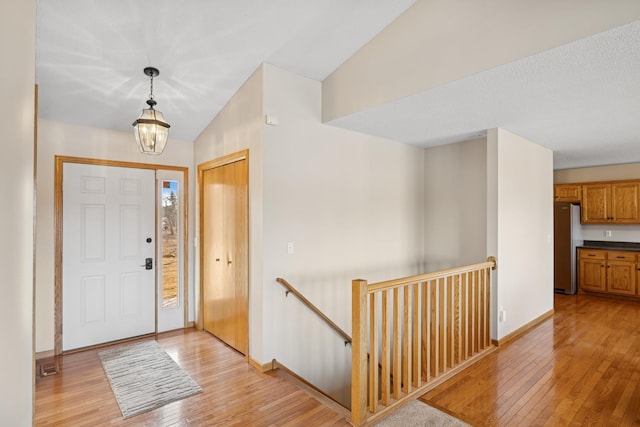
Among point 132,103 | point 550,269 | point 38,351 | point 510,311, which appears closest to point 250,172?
point 132,103

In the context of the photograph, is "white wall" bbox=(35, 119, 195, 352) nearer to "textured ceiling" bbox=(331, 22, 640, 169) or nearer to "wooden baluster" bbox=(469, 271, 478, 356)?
"textured ceiling" bbox=(331, 22, 640, 169)

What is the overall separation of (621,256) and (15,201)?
24.8 ft

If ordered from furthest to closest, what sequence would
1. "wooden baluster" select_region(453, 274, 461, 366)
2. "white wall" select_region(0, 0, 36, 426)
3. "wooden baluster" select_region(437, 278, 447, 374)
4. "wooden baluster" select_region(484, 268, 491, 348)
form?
"wooden baluster" select_region(484, 268, 491, 348) < "wooden baluster" select_region(453, 274, 461, 366) < "wooden baluster" select_region(437, 278, 447, 374) < "white wall" select_region(0, 0, 36, 426)

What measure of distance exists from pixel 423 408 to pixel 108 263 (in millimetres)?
3475

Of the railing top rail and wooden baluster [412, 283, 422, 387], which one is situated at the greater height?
the railing top rail

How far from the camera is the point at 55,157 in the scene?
3.41m

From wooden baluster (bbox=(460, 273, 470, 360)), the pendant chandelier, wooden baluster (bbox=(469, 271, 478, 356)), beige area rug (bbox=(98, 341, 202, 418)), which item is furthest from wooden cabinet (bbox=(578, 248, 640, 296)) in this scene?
the pendant chandelier

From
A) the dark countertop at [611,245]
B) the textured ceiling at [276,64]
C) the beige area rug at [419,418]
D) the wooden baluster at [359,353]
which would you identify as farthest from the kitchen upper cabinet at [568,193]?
the wooden baluster at [359,353]

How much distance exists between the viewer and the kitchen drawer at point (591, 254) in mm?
5789

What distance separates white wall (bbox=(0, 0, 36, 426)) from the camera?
86cm

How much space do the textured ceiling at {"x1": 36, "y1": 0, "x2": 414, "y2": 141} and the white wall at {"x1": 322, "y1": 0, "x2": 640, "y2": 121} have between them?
0.18m

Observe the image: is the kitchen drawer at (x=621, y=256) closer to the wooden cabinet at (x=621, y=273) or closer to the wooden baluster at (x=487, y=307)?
the wooden cabinet at (x=621, y=273)

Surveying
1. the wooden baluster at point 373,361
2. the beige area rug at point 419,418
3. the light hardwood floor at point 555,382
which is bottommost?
the beige area rug at point 419,418

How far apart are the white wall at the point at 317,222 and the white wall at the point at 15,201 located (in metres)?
2.01
